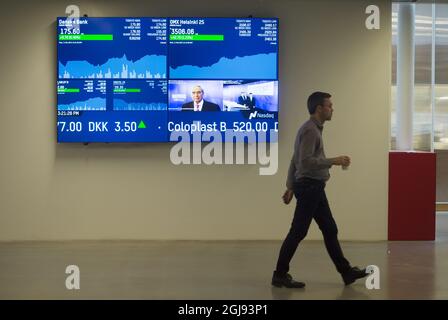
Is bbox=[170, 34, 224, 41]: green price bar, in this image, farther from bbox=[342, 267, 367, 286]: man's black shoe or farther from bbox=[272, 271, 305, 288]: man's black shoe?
bbox=[342, 267, 367, 286]: man's black shoe

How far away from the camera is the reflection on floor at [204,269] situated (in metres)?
5.06

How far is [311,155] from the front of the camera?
500 cm

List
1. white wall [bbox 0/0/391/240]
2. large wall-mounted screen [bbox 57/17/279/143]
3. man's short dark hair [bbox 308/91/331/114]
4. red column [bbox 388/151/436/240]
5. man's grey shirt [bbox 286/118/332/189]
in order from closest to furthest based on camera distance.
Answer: man's grey shirt [bbox 286/118/332/189]
man's short dark hair [bbox 308/91/331/114]
large wall-mounted screen [bbox 57/17/279/143]
white wall [bbox 0/0/391/240]
red column [bbox 388/151/436/240]

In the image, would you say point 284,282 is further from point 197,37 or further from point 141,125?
point 197,37

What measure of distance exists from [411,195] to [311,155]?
3.03m

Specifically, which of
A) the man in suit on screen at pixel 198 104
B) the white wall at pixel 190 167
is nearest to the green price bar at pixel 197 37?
the white wall at pixel 190 167

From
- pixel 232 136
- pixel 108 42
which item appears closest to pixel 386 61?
pixel 232 136

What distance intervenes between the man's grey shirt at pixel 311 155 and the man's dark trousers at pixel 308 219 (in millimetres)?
62

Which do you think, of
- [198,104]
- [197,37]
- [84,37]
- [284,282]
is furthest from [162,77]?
[284,282]

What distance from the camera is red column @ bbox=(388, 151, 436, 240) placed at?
7520mm

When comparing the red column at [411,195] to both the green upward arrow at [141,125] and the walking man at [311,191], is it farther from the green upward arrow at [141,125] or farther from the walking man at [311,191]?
the green upward arrow at [141,125]

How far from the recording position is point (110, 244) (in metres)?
7.21

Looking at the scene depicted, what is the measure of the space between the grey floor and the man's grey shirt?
0.98 m

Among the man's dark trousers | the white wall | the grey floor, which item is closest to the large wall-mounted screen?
the white wall
